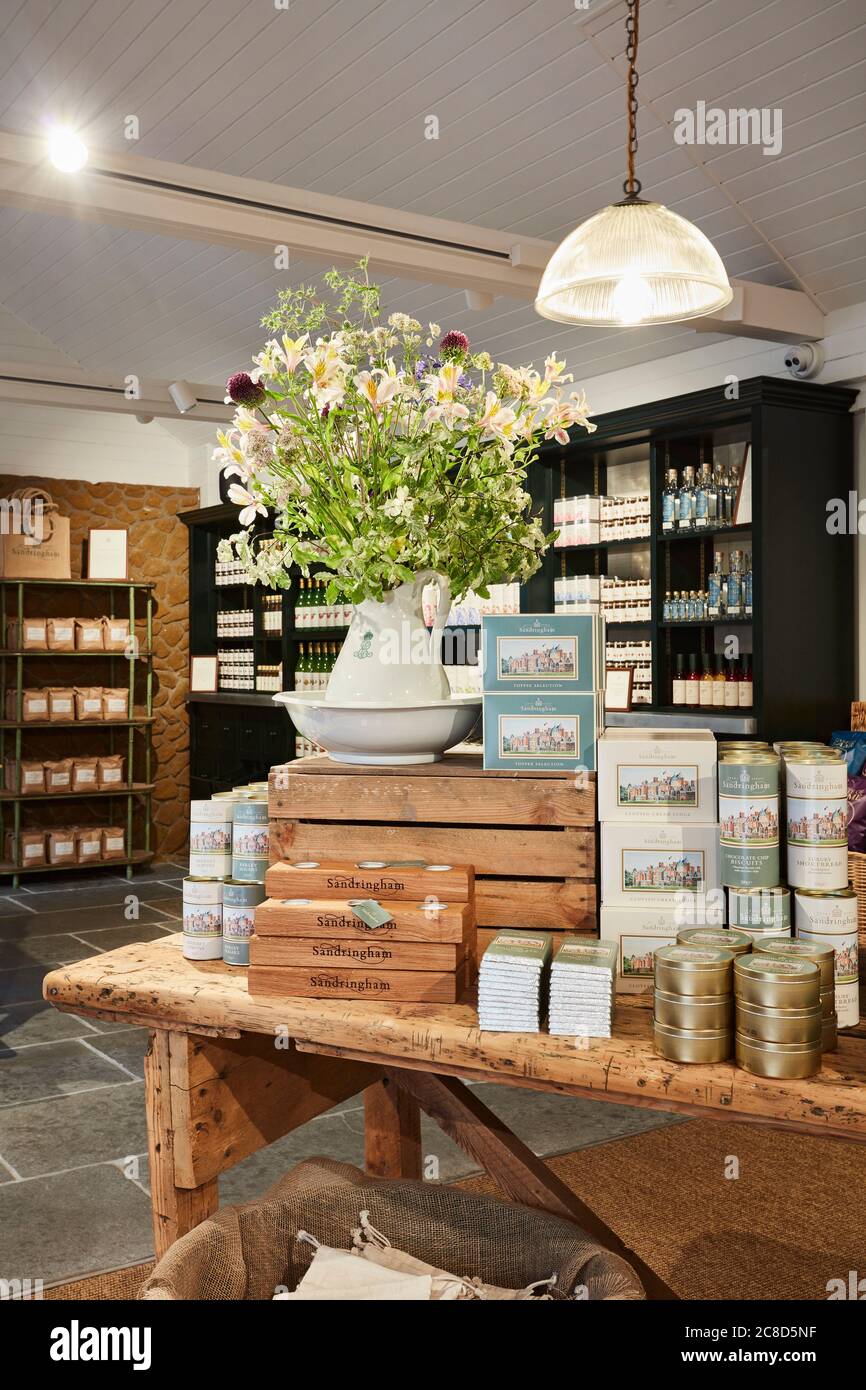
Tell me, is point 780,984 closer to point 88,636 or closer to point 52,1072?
point 52,1072

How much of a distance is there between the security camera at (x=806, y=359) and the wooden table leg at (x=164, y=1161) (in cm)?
459

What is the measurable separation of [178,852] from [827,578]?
6058 millimetres

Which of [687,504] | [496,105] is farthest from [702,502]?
[496,105]

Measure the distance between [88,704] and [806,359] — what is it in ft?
18.4

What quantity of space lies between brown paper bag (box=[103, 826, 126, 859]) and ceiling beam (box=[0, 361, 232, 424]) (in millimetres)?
3026

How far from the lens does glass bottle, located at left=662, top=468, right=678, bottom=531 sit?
5699mm

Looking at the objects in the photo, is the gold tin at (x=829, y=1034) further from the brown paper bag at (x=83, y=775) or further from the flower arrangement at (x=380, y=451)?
the brown paper bag at (x=83, y=775)

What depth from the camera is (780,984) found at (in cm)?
143

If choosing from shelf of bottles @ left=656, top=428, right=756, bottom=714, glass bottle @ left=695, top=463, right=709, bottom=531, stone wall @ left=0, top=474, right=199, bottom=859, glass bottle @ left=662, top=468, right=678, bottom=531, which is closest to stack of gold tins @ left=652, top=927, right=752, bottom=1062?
shelf of bottles @ left=656, top=428, right=756, bottom=714

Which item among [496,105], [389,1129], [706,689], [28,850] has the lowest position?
[28,850]

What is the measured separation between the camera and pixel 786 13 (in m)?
3.92

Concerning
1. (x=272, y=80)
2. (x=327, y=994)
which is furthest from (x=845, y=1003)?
(x=272, y=80)

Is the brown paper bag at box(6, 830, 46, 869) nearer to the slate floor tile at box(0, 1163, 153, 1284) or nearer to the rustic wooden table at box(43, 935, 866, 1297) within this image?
the slate floor tile at box(0, 1163, 153, 1284)
